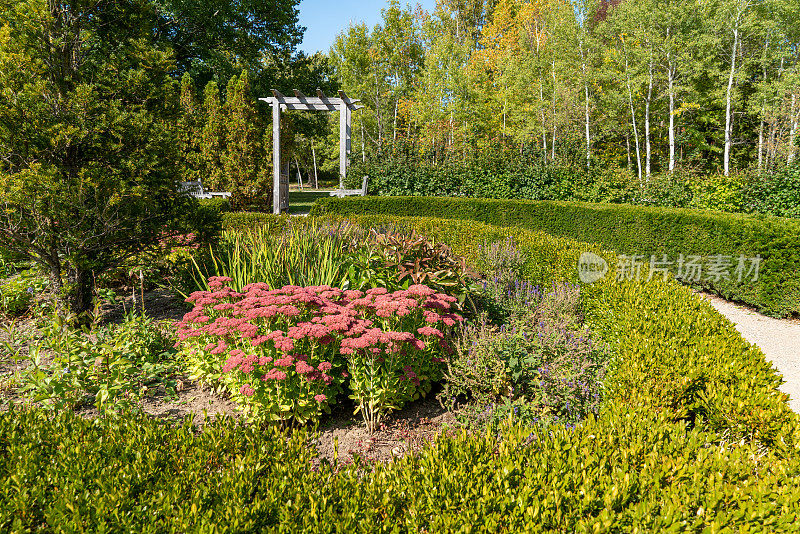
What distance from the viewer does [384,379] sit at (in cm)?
310

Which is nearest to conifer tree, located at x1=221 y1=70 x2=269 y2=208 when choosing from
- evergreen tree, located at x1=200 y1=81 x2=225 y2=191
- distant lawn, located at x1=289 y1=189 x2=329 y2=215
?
evergreen tree, located at x1=200 y1=81 x2=225 y2=191

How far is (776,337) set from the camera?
5789 millimetres

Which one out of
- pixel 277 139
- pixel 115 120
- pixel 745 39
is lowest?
pixel 115 120

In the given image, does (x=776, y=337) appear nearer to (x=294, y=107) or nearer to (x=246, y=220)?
(x=246, y=220)

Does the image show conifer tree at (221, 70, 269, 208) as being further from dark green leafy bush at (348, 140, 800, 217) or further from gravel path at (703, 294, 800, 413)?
gravel path at (703, 294, 800, 413)

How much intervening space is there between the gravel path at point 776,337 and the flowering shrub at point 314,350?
118 inches

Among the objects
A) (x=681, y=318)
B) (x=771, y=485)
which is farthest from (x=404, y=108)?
(x=771, y=485)

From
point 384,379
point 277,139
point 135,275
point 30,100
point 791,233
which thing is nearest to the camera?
point 384,379

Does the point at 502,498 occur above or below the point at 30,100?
below

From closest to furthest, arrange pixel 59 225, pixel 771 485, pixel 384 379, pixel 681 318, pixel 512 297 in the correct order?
pixel 771 485
pixel 384 379
pixel 681 318
pixel 59 225
pixel 512 297

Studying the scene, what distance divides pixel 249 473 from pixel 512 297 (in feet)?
12.3

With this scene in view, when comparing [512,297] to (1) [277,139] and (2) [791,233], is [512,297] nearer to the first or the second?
(2) [791,233]

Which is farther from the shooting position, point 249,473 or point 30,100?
point 30,100

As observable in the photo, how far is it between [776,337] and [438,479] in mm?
6086
